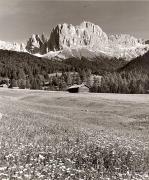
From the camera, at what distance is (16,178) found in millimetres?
8258

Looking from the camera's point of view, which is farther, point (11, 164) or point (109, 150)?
point (109, 150)

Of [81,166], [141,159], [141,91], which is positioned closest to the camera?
[81,166]

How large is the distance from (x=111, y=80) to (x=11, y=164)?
175461 millimetres

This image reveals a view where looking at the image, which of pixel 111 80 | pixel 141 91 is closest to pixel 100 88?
pixel 111 80

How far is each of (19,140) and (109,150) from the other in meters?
4.40

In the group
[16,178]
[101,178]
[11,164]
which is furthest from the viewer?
[11,164]

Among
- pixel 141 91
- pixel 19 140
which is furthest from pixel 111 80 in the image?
pixel 19 140

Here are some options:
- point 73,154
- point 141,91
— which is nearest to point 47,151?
point 73,154

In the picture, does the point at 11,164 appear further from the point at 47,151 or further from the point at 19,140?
the point at 19,140

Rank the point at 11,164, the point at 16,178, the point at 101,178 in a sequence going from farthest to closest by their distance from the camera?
1. the point at 11,164
2. the point at 101,178
3. the point at 16,178

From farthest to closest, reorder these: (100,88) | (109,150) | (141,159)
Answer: (100,88), (109,150), (141,159)

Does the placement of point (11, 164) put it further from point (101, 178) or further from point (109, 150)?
point (109, 150)

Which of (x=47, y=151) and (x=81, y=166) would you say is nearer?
(x=81, y=166)

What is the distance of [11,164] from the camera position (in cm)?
1008
